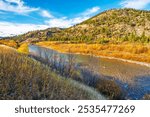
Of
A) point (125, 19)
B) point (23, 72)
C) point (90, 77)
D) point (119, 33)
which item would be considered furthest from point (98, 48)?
point (125, 19)

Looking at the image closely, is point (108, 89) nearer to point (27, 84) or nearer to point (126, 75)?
point (27, 84)

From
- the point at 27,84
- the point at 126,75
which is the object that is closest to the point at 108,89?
the point at 27,84

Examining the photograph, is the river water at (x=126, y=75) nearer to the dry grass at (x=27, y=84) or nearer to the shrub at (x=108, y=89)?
the shrub at (x=108, y=89)

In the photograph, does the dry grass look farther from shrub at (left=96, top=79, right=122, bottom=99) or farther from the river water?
the river water

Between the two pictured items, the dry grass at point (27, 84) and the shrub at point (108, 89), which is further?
the shrub at point (108, 89)

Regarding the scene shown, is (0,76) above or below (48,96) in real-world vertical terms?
above

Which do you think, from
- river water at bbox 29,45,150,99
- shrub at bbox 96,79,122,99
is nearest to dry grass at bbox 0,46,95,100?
shrub at bbox 96,79,122,99

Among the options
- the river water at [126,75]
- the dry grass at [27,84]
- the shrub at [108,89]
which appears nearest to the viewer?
the dry grass at [27,84]

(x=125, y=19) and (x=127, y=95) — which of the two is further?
(x=125, y=19)

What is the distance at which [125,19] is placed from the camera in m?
197

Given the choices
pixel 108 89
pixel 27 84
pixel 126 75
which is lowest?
pixel 126 75

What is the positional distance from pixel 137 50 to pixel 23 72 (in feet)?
155

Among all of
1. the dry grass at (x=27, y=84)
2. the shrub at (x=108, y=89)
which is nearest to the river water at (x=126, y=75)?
the shrub at (x=108, y=89)

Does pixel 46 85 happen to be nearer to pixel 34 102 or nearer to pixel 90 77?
pixel 34 102
